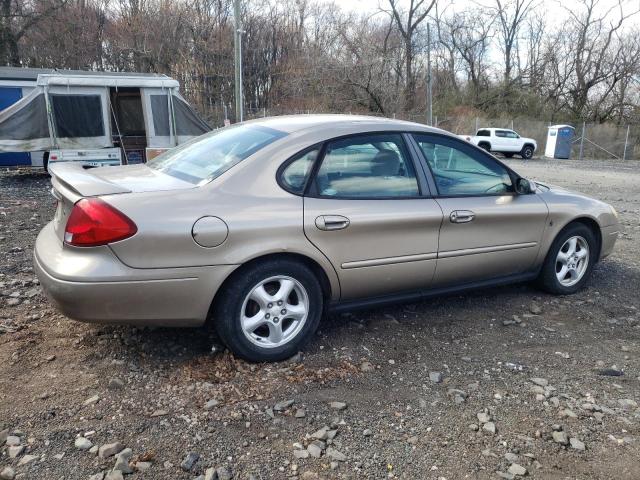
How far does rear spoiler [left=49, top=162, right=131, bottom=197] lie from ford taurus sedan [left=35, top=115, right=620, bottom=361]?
0.01 meters

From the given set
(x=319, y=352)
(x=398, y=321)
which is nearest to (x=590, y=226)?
(x=398, y=321)

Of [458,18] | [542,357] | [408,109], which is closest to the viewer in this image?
[542,357]

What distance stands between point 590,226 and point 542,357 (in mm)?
1787

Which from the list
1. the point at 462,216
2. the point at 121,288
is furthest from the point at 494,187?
the point at 121,288

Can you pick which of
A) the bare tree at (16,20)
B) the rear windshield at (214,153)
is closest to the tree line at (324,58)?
the bare tree at (16,20)

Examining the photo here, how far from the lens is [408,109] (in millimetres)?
37312

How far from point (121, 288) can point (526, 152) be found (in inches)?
1114

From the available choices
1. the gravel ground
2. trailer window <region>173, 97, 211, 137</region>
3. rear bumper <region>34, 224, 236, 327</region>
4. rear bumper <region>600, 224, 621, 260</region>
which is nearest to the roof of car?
rear bumper <region>34, 224, 236, 327</region>

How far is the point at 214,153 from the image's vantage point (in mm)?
3596

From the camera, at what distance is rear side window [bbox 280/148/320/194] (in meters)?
3.30

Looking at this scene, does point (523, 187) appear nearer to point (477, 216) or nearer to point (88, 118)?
point (477, 216)

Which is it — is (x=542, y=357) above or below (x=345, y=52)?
below

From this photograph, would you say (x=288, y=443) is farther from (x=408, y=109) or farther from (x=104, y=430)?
(x=408, y=109)

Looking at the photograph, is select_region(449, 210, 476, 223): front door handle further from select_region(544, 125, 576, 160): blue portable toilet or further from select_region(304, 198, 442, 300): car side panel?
select_region(544, 125, 576, 160): blue portable toilet
